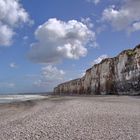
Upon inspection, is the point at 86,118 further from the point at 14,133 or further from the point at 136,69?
the point at 136,69

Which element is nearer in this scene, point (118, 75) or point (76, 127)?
point (76, 127)

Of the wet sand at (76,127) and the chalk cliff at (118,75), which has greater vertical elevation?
the chalk cliff at (118,75)

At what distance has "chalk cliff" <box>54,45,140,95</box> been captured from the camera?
37.4m

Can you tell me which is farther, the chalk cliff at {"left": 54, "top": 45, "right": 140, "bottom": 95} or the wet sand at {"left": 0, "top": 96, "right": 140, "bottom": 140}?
the chalk cliff at {"left": 54, "top": 45, "right": 140, "bottom": 95}

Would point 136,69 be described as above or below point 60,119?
above

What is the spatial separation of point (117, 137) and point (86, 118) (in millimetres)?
2976

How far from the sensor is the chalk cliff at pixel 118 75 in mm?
37438

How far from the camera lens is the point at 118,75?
146 ft

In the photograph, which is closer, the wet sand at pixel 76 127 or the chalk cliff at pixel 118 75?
A: the wet sand at pixel 76 127

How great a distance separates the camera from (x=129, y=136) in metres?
8.87

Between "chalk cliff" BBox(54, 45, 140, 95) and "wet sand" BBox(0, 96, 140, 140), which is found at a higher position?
"chalk cliff" BBox(54, 45, 140, 95)

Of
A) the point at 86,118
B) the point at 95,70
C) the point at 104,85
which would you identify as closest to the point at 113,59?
the point at 104,85

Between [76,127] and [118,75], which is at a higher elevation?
[118,75]

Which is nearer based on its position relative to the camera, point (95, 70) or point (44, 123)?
point (44, 123)
